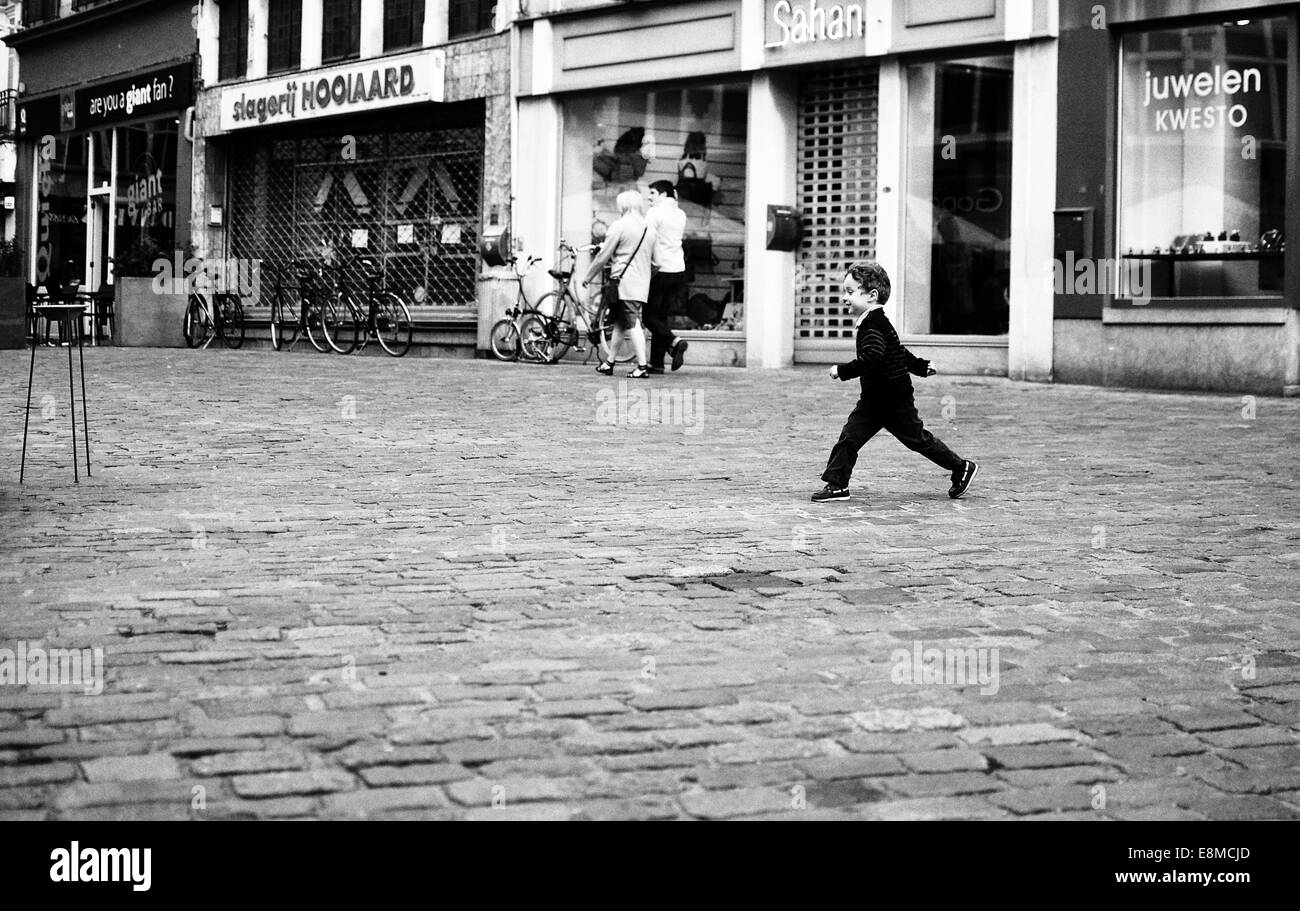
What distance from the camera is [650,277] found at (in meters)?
18.3

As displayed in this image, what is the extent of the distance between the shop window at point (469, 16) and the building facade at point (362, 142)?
24 mm

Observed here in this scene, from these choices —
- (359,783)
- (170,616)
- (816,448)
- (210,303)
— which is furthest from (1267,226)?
(210,303)

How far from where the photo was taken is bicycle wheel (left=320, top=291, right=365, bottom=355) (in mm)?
25031

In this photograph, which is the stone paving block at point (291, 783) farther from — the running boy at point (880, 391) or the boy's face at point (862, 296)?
the boy's face at point (862, 296)

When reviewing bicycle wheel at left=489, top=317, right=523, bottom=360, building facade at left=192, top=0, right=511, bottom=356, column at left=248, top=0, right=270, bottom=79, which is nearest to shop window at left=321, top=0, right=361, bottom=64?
building facade at left=192, top=0, right=511, bottom=356

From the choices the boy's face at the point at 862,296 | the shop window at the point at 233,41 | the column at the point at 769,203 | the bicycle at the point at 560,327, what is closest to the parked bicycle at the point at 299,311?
the shop window at the point at 233,41

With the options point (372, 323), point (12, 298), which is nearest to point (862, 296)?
point (12, 298)

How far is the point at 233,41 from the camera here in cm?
2958

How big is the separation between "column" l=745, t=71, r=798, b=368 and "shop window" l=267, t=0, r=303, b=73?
10108mm

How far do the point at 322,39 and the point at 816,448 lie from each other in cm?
1842

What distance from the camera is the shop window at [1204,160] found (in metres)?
16.8

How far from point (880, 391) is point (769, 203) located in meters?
12.1

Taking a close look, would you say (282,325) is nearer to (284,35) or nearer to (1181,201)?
(284,35)
